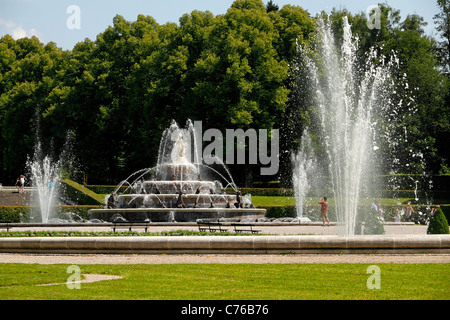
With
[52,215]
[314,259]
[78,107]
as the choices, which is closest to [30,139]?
[78,107]

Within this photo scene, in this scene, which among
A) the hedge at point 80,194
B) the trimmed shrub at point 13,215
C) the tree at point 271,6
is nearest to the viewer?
the trimmed shrub at point 13,215

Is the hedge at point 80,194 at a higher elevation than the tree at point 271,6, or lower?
lower

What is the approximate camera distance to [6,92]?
71.2m

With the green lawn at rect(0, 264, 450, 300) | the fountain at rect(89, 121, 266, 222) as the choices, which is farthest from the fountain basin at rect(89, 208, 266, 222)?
the green lawn at rect(0, 264, 450, 300)

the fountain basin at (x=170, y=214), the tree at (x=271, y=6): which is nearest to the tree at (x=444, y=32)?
the tree at (x=271, y=6)

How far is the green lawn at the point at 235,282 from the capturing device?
999 cm

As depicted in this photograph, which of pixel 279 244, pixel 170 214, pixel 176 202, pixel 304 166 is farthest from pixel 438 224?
pixel 304 166

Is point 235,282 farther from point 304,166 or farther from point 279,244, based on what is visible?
point 304,166

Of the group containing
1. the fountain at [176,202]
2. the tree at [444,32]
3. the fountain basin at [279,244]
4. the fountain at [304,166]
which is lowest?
the fountain basin at [279,244]

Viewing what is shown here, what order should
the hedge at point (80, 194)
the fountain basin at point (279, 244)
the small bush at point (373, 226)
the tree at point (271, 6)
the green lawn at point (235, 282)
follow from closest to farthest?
the green lawn at point (235, 282) < the fountain basin at point (279, 244) < the small bush at point (373, 226) < the hedge at point (80, 194) < the tree at point (271, 6)

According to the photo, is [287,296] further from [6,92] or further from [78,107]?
[6,92]

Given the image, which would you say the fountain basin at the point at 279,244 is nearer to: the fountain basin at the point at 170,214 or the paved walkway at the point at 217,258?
the paved walkway at the point at 217,258

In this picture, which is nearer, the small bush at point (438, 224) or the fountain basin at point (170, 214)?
the small bush at point (438, 224)
